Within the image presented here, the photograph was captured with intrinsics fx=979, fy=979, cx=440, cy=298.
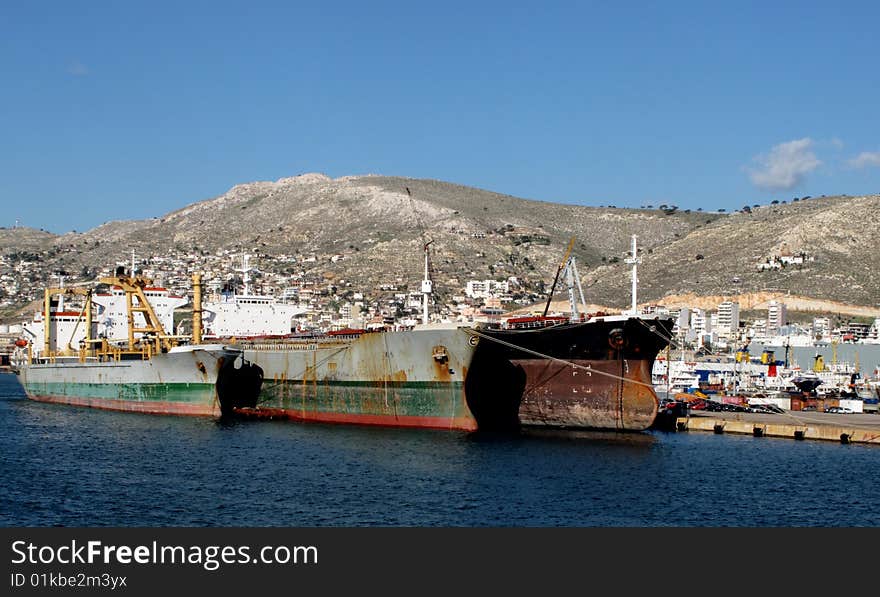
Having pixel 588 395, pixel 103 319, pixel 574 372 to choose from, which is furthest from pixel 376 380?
pixel 103 319

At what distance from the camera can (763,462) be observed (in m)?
36.3

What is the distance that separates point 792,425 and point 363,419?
19.8 meters

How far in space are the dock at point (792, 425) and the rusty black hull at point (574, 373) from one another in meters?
5.82

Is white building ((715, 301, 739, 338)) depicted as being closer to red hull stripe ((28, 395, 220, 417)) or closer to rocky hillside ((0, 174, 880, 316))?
rocky hillside ((0, 174, 880, 316))

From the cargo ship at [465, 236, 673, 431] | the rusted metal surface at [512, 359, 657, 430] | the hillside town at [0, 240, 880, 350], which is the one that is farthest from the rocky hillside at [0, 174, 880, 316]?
the rusted metal surface at [512, 359, 657, 430]

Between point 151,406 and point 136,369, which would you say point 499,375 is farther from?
point 136,369

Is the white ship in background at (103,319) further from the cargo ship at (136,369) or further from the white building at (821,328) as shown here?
the white building at (821,328)

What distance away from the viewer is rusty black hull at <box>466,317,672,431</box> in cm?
4244

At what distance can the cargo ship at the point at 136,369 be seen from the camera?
50219 mm

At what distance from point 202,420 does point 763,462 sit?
26.8m

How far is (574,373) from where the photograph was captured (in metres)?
43.6

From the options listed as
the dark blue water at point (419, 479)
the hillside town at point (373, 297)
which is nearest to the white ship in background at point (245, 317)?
the hillside town at point (373, 297)

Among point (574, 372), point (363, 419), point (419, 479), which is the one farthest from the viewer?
point (363, 419)

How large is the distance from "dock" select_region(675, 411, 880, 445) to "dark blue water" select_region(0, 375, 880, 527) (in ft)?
3.72
